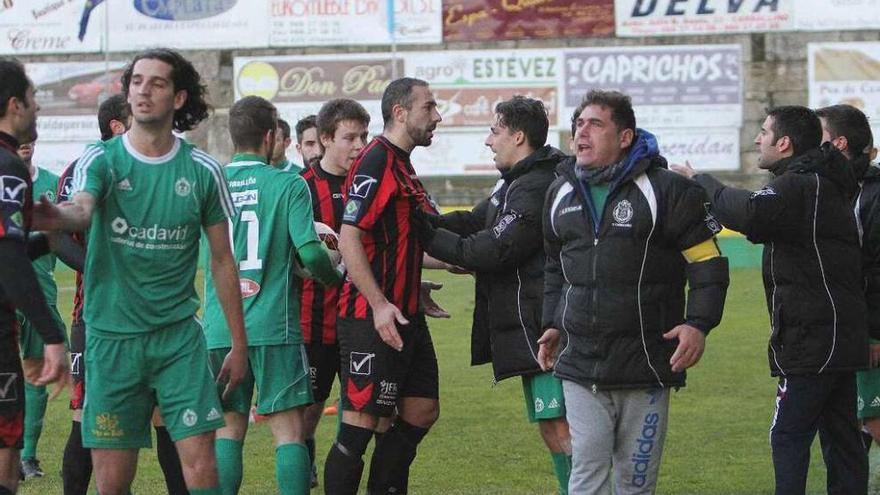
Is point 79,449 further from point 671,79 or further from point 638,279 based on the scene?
point 671,79

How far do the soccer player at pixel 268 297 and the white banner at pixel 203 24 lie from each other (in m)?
27.9

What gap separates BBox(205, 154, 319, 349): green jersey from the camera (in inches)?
291

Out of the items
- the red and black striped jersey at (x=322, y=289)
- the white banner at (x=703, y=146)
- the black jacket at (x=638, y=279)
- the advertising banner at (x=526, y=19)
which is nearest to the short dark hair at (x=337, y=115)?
the red and black striped jersey at (x=322, y=289)

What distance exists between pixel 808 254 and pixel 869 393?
4.50ft

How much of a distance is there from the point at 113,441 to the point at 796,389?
3.31 m

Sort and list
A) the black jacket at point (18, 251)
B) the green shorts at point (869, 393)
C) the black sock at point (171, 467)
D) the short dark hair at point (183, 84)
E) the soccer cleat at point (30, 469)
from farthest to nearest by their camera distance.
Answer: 1. the soccer cleat at point (30, 469)
2. the green shorts at point (869, 393)
3. the black sock at point (171, 467)
4. the short dark hair at point (183, 84)
5. the black jacket at point (18, 251)

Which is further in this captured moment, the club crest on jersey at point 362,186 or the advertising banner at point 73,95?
the advertising banner at point 73,95

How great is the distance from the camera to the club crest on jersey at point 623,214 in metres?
6.42

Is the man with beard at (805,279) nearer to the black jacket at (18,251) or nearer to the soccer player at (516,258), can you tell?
the soccer player at (516,258)

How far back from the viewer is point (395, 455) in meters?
7.89

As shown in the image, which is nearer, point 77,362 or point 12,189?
point 12,189

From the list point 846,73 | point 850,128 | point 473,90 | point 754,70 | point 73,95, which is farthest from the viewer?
point 73,95

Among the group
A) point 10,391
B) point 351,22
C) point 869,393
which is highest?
point 351,22

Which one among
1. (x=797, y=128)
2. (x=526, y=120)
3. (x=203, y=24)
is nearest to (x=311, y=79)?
(x=203, y=24)
